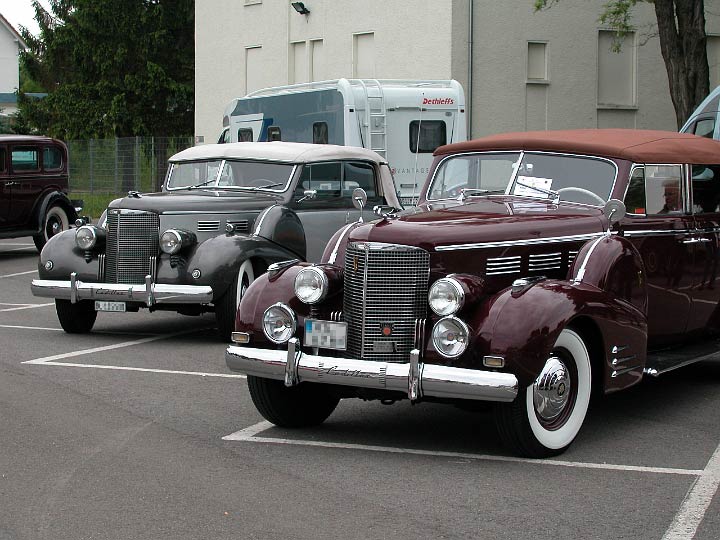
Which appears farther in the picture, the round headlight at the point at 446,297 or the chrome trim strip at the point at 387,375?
the round headlight at the point at 446,297

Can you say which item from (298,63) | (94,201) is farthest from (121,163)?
(298,63)

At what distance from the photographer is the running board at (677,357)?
25.6 ft

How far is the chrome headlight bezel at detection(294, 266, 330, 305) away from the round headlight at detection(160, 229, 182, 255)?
4.28 meters

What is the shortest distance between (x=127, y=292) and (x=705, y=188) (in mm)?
5199

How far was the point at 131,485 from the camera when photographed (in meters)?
6.11

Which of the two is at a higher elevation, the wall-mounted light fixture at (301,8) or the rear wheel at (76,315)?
the wall-mounted light fixture at (301,8)

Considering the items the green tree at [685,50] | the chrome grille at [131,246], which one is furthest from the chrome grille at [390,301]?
the green tree at [685,50]

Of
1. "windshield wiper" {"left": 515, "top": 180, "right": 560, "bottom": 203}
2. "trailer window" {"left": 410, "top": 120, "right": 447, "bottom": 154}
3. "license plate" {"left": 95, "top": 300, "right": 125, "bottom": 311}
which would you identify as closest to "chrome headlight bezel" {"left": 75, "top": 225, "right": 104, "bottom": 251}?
"license plate" {"left": 95, "top": 300, "right": 125, "bottom": 311}

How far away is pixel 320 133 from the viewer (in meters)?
19.8

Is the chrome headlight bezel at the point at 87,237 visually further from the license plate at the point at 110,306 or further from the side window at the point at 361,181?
the side window at the point at 361,181

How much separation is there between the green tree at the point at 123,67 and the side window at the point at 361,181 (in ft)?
120

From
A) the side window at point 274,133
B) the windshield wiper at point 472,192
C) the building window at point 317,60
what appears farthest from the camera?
the building window at point 317,60

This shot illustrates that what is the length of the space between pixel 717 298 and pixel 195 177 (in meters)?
6.17

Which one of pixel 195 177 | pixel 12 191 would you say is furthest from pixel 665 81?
pixel 195 177
